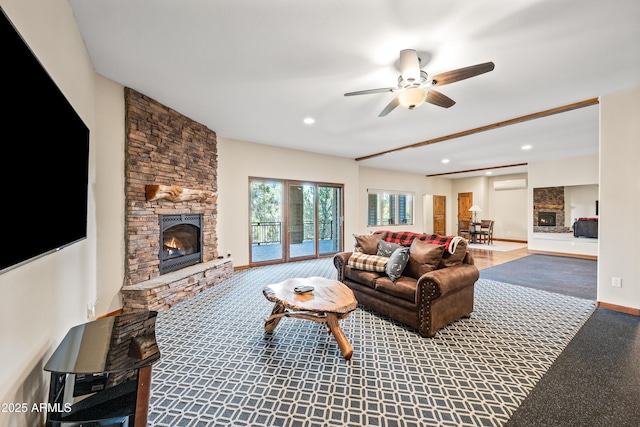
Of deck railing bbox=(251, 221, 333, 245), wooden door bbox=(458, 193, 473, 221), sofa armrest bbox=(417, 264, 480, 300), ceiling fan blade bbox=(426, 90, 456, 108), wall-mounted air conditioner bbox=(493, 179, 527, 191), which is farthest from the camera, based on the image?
wooden door bbox=(458, 193, 473, 221)

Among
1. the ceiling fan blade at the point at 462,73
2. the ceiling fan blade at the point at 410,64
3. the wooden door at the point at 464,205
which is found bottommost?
the wooden door at the point at 464,205

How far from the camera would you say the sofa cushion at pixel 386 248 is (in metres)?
3.38

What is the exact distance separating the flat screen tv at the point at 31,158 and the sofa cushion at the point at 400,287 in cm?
273

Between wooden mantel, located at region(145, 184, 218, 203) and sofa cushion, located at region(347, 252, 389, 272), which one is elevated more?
wooden mantel, located at region(145, 184, 218, 203)

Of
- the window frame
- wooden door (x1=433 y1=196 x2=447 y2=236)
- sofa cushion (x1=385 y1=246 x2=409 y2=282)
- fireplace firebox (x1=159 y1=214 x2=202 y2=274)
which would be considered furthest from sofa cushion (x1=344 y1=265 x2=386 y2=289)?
wooden door (x1=433 y1=196 x2=447 y2=236)

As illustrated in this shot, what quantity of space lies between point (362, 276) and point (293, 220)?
3.25 m

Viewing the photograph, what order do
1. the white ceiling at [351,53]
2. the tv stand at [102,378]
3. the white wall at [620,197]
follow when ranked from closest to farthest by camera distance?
the tv stand at [102,378], the white ceiling at [351,53], the white wall at [620,197]

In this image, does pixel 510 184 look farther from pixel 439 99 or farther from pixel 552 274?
pixel 439 99

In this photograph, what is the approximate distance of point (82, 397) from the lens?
136cm

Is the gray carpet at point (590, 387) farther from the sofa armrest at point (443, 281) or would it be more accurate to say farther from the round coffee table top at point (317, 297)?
the round coffee table top at point (317, 297)

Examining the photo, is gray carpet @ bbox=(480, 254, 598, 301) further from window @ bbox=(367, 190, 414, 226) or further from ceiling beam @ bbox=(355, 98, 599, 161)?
window @ bbox=(367, 190, 414, 226)

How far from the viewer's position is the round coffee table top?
2172 millimetres

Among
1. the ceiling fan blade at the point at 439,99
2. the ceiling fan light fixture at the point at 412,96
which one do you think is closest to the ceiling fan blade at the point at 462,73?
the ceiling fan light fixture at the point at 412,96

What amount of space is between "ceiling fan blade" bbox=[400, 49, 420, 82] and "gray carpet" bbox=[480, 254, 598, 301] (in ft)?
13.4
